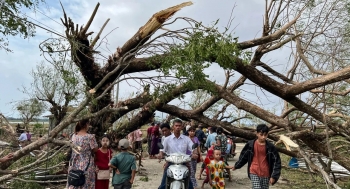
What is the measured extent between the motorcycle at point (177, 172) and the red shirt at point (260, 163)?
1083 millimetres

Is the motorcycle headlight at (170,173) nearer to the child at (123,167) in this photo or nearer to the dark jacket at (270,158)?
the child at (123,167)

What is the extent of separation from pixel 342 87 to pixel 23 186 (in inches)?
316

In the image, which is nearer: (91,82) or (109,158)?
(109,158)

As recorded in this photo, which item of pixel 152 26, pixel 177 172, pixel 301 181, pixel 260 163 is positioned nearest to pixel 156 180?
pixel 301 181

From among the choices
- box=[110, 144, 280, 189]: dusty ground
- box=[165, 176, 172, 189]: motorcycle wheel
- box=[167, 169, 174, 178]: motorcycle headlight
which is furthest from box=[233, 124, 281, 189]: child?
box=[110, 144, 280, 189]: dusty ground

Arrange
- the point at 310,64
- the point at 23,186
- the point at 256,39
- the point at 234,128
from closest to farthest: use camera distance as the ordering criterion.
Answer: the point at 23,186 < the point at 256,39 < the point at 310,64 < the point at 234,128

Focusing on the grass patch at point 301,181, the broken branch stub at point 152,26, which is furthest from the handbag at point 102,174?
the grass patch at point 301,181

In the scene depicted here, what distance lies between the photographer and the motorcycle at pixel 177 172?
207 inches

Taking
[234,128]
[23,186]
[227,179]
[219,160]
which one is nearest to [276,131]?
[234,128]

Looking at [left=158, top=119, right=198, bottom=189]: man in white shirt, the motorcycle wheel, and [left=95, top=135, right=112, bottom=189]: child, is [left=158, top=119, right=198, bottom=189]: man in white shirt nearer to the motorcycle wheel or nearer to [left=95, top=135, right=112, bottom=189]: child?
the motorcycle wheel

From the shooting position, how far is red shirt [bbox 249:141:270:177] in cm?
482

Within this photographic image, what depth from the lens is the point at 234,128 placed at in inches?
415

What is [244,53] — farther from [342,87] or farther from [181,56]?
[342,87]

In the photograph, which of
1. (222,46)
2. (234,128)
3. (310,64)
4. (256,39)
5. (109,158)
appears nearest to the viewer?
(222,46)
